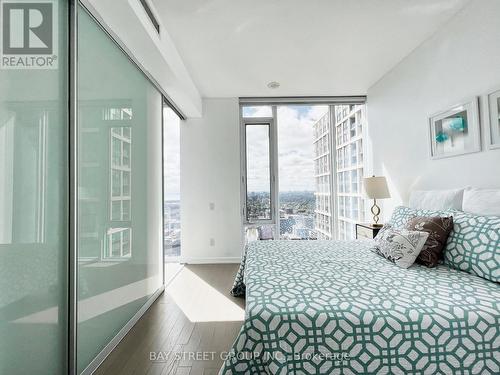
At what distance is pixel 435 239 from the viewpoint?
1.80 metres

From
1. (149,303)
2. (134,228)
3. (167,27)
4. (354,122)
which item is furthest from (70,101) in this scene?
(354,122)

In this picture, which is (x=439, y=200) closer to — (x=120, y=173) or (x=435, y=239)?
(x=435, y=239)

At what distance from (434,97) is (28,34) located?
10.8 feet

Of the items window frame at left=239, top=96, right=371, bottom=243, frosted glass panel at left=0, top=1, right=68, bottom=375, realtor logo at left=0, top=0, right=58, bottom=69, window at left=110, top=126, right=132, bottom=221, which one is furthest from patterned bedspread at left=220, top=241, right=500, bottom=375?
window frame at left=239, top=96, right=371, bottom=243

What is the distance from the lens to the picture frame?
193 centimetres

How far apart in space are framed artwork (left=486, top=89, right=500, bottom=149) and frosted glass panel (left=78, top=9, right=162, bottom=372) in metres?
2.96

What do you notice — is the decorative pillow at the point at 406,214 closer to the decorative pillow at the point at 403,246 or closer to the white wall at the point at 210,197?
the decorative pillow at the point at 403,246

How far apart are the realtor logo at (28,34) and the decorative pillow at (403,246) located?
251 centimetres

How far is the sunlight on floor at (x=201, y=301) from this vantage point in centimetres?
228

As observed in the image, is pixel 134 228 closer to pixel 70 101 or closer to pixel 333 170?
pixel 70 101

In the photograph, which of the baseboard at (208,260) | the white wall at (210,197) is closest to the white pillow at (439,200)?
the white wall at (210,197)

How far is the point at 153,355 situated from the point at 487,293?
2.09 m

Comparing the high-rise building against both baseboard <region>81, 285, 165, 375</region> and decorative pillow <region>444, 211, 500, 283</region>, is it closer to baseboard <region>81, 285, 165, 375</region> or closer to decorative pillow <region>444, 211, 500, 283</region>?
decorative pillow <region>444, 211, 500, 283</region>

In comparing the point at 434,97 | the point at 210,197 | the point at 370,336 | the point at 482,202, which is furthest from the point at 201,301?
the point at 434,97
